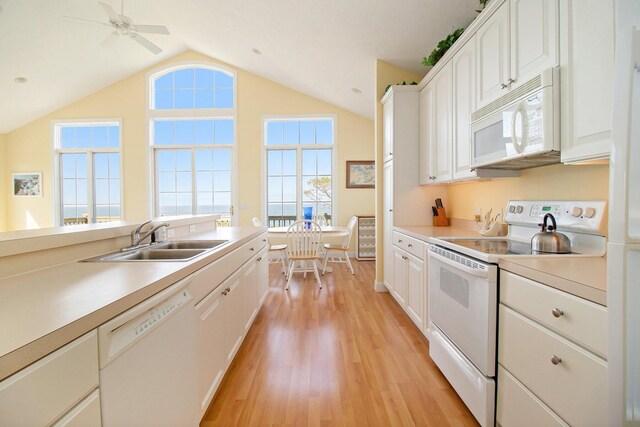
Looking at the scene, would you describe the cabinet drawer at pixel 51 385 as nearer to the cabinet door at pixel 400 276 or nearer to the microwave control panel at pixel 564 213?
the microwave control panel at pixel 564 213

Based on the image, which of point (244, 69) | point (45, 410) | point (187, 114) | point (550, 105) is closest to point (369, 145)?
point (244, 69)

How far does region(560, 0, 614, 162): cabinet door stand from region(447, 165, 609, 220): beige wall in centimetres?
31

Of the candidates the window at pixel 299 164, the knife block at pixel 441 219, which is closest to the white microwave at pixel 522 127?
the knife block at pixel 441 219

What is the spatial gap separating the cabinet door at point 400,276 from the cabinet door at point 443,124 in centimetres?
81

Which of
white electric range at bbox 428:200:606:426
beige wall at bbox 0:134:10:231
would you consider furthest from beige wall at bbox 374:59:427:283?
beige wall at bbox 0:134:10:231

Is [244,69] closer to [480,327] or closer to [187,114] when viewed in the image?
[187,114]

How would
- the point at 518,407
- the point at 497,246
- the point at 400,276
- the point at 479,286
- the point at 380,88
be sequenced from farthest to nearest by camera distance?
1. the point at 380,88
2. the point at 400,276
3. the point at 497,246
4. the point at 479,286
5. the point at 518,407

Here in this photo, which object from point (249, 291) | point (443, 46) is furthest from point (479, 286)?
point (443, 46)

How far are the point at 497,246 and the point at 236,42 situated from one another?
476 cm

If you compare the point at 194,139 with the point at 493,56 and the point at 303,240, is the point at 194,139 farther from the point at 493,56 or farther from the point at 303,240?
the point at 493,56

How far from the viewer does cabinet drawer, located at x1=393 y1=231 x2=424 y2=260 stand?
2.19 m

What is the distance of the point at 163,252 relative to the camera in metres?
1.73

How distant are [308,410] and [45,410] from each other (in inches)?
49.3

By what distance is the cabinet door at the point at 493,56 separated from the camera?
1595 mm
